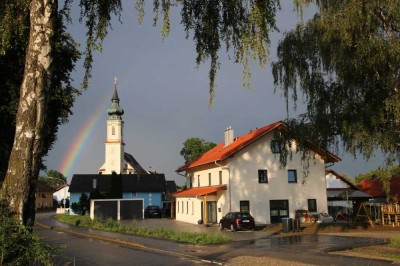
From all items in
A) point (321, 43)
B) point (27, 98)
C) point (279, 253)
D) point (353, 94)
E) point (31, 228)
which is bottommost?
point (279, 253)

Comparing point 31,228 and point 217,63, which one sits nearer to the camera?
point 31,228

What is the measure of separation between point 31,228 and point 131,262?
10703mm

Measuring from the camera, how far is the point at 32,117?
5.48 metres

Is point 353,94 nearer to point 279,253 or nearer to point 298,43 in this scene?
point 298,43

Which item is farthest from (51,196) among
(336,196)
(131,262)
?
(131,262)

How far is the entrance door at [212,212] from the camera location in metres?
39.7

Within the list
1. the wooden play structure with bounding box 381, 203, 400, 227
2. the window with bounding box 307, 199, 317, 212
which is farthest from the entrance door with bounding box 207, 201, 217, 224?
the wooden play structure with bounding box 381, 203, 400, 227

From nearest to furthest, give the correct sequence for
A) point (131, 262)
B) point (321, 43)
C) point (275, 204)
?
point (131, 262) → point (321, 43) → point (275, 204)

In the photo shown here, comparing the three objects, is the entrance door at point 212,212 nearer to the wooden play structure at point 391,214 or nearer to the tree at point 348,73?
the wooden play structure at point 391,214

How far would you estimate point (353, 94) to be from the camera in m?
17.2

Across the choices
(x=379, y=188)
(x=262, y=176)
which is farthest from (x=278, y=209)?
(x=379, y=188)

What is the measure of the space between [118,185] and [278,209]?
29.0 m

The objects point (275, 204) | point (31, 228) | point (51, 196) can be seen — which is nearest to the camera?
point (31, 228)

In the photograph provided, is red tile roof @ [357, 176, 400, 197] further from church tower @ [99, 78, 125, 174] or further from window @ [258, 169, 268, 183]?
church tower @ [99, 78, 125, 174]
